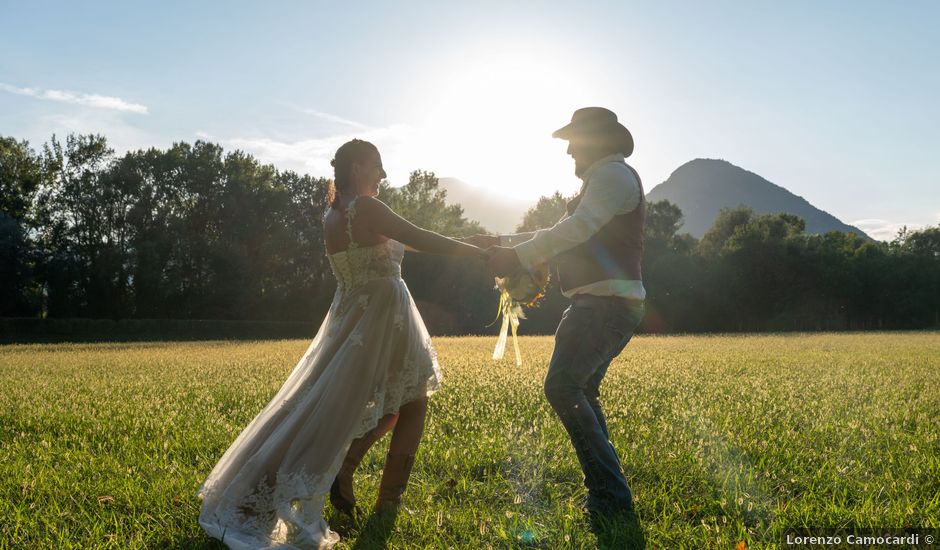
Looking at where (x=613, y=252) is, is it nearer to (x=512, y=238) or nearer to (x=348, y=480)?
(x=512, y=238)

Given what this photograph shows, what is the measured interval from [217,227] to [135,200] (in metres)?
→ 7.07

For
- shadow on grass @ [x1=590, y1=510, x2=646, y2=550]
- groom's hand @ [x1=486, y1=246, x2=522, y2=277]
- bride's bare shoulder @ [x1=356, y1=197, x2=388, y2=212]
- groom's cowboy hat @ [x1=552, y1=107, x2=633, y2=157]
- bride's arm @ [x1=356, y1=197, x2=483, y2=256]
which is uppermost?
groom's cowboy hat @ [x1=552, y1=107, x2=633, y2=157]

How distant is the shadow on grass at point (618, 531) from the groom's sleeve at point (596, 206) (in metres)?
1.97

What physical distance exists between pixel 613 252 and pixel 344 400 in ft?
7.47

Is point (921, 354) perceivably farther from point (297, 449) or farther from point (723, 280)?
point (723, 280)

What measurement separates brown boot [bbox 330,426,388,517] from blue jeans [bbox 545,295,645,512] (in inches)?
57.3

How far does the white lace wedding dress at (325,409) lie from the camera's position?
439 centimetres

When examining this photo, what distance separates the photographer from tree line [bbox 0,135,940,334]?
50688mm

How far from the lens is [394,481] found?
16.3ft

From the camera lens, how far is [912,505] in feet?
15.1

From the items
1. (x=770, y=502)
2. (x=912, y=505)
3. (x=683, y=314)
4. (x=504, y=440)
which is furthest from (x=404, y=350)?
(x=683, y=314)

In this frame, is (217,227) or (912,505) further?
(217,227)

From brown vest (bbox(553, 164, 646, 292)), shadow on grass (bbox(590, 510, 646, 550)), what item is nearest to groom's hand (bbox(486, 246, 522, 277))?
brown vest (bbox(553, 164, 646, 292))

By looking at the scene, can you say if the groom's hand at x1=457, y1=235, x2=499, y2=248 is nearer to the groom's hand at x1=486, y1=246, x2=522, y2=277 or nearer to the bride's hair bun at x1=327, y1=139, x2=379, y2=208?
the groom's hand at x1=486, y1=246, x2=522, y2=277
